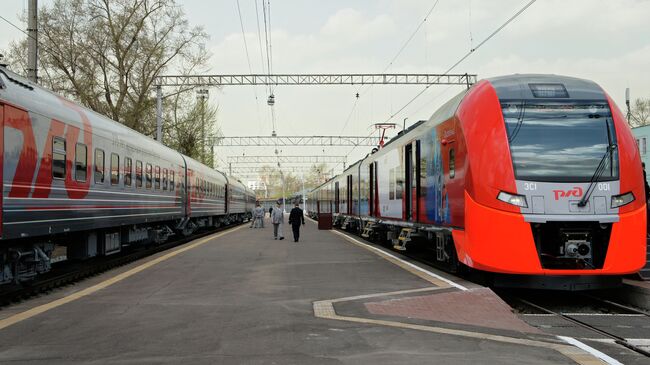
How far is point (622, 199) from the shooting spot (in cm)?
881

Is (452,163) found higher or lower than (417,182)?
higher

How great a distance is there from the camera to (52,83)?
31.6 meters

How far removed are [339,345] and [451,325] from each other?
1650 mm

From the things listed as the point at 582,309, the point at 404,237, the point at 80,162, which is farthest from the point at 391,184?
the point at 582,309

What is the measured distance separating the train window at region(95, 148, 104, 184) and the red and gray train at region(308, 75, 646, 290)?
24.2ft

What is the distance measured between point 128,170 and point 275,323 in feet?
31.4

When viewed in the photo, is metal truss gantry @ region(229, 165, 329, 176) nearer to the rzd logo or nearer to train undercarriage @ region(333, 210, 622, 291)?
train undercarriage @ region(333, 210, 622, 291)

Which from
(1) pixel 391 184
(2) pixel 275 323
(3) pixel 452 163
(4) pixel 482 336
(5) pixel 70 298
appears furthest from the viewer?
(1) pixel 391 184

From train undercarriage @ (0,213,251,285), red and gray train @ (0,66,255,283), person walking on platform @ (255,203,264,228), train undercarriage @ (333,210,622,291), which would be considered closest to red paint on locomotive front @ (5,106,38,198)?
red and gray train @ (0,66,255,283)

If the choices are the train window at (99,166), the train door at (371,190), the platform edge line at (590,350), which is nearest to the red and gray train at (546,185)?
the platform edge line at (590,350)

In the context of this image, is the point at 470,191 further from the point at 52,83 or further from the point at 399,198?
the point at 52,83

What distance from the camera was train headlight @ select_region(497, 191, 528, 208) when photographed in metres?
8.73

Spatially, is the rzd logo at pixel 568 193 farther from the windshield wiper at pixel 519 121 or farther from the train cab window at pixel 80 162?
the train cab window at pixel 80 162

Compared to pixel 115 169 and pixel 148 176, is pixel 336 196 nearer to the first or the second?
pixel 148 176
